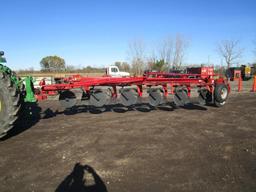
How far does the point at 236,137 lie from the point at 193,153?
184cm

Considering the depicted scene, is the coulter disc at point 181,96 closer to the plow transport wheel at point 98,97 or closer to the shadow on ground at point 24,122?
the plow transport wheel at point 98,97

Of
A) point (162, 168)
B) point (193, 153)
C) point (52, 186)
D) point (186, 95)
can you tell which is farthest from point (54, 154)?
point (186, 95)

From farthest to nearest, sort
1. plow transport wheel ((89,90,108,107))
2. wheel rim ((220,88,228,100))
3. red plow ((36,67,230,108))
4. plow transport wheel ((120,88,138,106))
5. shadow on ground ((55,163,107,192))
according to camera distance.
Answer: wheel rim ((220,88,228,100)), plow transport wheel ((120,88,138,106)), plow transport wheel ((89,90,108,107)), red plow ((36,67,230,108)), shadow on ground ((55,163,107,192))

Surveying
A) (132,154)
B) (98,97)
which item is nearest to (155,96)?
(98,97)

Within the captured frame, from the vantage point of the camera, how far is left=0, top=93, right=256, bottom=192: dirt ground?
12.2ft

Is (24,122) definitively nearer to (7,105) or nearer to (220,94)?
(7,105)

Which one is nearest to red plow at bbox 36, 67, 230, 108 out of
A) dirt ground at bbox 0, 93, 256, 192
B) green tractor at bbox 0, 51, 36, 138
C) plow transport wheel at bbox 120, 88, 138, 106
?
plow transport wheel at bbox 120, 88, 138, 106

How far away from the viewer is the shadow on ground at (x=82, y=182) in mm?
3535

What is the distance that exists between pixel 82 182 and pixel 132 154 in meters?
1.44

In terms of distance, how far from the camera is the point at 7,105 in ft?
18.0

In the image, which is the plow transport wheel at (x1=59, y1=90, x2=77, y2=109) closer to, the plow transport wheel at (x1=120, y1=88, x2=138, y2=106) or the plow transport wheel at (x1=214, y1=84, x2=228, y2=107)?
the plow transport wheel at (x1=120, y1=88, x2=138, y2=106)

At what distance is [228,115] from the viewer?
873cm

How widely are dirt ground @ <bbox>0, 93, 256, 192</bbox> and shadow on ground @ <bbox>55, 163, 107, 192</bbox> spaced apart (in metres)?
0.02

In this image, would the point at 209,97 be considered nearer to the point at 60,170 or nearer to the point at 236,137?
the point at 236,137
